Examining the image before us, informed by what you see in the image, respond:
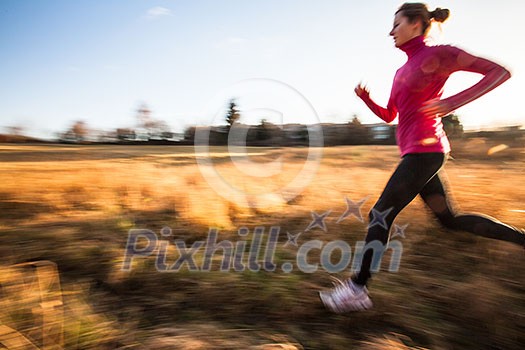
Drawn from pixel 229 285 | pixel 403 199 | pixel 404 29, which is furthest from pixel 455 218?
pixel 229 285

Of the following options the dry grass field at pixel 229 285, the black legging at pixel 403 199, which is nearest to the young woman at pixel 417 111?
the black legging at pixel 403 199

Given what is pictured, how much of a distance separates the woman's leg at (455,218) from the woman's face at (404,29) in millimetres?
1061

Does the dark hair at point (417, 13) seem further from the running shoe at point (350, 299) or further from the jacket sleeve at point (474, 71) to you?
the running shoe at point (350, 299)

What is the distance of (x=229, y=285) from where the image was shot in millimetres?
2816

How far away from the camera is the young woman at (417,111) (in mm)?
2254

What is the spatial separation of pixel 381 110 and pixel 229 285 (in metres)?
1.84

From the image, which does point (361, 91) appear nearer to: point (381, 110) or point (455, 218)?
point (381, 110)

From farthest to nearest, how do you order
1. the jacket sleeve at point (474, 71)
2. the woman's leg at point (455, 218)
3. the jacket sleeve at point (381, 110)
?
the jacket sleeve at point (381, 110)
the woman's leg at point (455, 218)
the jacket sleeve at point (474, 71)

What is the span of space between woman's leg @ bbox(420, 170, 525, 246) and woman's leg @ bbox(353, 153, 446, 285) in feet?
1.41

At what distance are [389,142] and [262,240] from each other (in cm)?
2215

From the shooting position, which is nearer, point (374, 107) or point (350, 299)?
point (350, 299)

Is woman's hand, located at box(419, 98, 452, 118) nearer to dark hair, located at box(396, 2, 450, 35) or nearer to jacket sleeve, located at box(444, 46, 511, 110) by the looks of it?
jacket sleeve, located at box(444, 46, 511, 110)

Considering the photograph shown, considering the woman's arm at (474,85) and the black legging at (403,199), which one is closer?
the woman's arm at (474,85)

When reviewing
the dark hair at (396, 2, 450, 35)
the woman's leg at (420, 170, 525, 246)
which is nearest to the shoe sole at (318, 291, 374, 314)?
the woman's leg at (420, 170, 525, 246)
